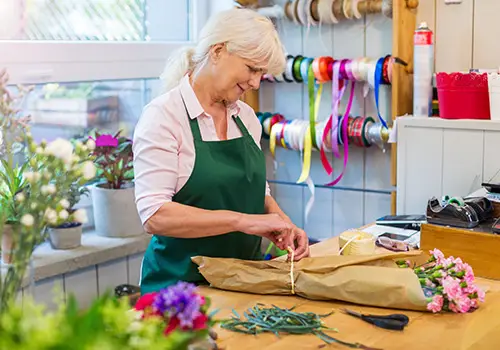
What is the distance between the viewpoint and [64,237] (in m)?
Result: 3.02

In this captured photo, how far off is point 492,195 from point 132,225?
1.58 metres

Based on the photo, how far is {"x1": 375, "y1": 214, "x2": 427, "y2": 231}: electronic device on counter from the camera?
8.63 ft

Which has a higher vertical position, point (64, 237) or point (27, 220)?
point (27, 220)

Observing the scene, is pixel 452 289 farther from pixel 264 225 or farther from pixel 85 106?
pixel 85 106

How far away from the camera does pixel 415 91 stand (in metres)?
3.00

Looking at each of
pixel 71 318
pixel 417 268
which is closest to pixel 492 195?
pixel 417 268

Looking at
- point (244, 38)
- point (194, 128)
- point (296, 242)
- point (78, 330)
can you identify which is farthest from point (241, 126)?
point (78, 330)

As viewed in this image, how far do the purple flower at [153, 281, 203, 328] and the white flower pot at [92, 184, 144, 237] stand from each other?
199cm

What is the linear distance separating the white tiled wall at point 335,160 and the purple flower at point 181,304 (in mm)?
2312

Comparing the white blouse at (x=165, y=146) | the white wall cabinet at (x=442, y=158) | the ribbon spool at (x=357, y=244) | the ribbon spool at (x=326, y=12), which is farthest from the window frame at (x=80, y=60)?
the ribbon spool at (x=357, y=244)

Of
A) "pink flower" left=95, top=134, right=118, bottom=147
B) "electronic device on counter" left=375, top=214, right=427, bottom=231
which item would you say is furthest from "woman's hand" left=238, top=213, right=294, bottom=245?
"pink flower" left=95, top=134, right=118, bottom=147

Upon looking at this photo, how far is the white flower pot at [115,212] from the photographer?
3.17 metres

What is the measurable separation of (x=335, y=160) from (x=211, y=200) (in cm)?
141

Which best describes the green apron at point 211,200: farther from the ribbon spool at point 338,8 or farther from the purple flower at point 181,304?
the ribbon spool at point 338,8
